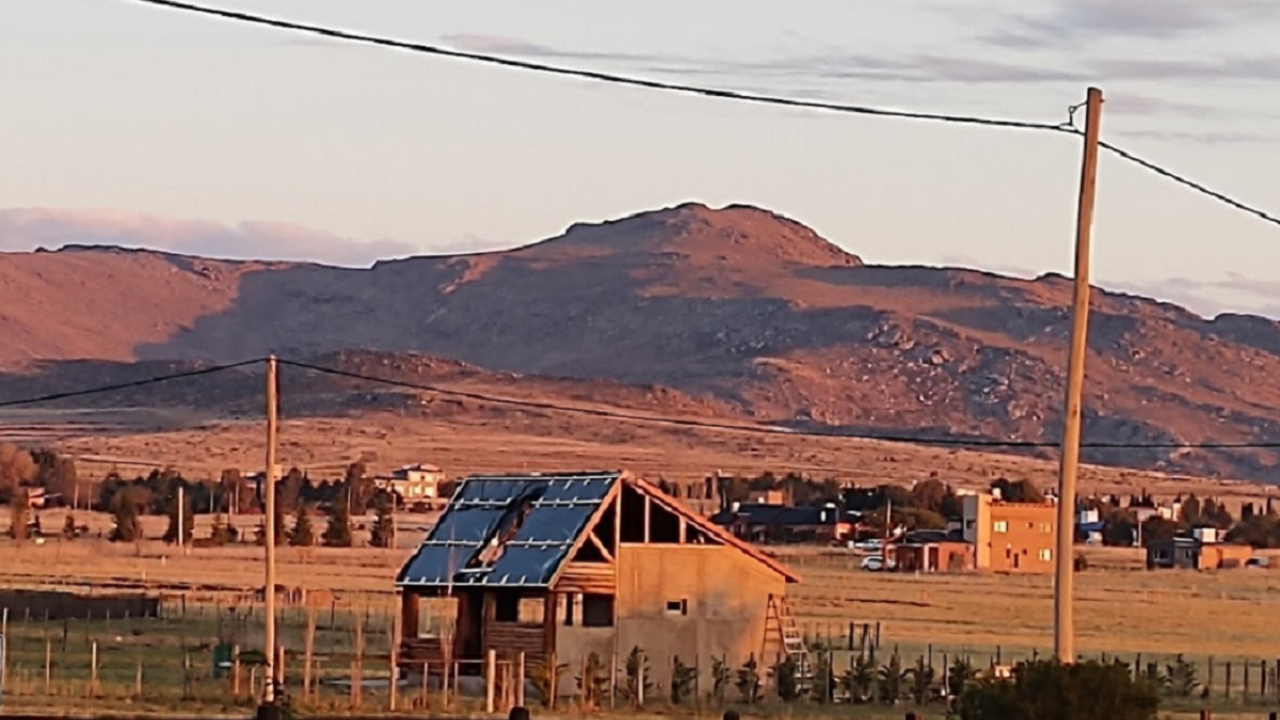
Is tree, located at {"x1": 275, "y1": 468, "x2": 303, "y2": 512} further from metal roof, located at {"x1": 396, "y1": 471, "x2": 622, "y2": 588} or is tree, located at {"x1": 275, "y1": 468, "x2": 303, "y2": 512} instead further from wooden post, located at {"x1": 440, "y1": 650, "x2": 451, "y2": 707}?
wooden post, located at {"x1": 440, "y1": 650, "x2": 451, "y2": 707}

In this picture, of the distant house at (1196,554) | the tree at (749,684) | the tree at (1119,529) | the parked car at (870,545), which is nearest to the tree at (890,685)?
the tree at (749,684)

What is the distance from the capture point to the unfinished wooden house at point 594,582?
161ft

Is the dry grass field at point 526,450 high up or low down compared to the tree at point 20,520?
up

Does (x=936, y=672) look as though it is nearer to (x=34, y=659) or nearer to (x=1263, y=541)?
(x=34, y=659)

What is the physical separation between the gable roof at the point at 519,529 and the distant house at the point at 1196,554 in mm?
72910

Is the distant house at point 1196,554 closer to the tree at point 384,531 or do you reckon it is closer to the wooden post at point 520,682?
the tree at point 384,531

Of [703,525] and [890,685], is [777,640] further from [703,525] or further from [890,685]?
[890,685]

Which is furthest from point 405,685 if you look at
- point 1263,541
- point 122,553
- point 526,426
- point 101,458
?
point 526,426

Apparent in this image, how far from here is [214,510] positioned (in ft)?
440

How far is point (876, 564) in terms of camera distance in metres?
114

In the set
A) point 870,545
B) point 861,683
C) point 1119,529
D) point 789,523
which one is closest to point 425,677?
point 861,683

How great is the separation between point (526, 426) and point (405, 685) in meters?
138

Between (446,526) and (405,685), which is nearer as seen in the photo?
(405,685)

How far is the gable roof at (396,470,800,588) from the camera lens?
48.8 m
